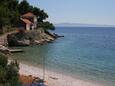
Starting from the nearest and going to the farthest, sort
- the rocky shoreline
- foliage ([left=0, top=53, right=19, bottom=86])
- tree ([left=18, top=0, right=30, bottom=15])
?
1. foliage ([left=0, top=53, right=19, bottom=86])
2. the rocky shoreline
3. tree ([left=18, top=0, right=30, bottom=15])

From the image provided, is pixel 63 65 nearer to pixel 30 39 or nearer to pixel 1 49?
pixel 1 49

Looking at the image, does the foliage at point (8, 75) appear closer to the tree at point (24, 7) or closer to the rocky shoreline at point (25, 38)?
the rocky shoreline at point (25, 38)

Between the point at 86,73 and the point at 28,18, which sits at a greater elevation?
the point at 28,18

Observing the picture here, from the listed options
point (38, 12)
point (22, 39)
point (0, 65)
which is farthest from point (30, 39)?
point (0, 65)

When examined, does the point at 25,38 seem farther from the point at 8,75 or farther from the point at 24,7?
the point at 8,75

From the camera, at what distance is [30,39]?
69.9m

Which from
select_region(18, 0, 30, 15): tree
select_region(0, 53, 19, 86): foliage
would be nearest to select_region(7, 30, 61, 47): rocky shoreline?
select_region(18, 0, 30, 15): tree

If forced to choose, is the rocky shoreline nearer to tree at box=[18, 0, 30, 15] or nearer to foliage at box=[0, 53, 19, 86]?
tree at box=[18, 0, 30, 15]

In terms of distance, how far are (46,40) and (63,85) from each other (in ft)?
171

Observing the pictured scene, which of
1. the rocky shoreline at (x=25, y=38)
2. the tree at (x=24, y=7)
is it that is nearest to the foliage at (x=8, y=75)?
the rocky shoreline at (x=25, y=38)

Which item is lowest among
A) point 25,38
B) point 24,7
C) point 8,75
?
point 25,38

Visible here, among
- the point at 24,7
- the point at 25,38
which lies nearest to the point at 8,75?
the point at 25,38

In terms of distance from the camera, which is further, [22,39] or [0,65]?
[22,39]

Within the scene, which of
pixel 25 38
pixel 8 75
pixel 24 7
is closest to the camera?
pixel 8 75
